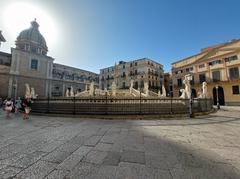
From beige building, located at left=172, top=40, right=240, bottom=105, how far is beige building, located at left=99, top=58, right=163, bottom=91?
1053 centimetres

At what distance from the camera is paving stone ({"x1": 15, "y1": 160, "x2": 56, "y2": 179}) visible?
7.38 ft

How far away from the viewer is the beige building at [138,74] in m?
41.7

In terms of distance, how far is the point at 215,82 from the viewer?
27.9 metres

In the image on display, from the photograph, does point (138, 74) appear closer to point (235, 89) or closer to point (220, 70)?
point (220, 70)

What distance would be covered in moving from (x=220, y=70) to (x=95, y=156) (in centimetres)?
3365

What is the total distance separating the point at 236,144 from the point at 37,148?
19.8 feet

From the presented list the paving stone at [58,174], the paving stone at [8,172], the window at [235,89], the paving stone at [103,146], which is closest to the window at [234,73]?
the window at [235,89]

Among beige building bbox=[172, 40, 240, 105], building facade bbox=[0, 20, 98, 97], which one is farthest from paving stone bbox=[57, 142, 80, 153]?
building facade bbox=[0, 20, 98, 97]

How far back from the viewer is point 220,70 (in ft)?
89.7

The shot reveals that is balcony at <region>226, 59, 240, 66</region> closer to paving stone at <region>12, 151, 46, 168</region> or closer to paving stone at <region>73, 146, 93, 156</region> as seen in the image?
paving stone at <region>73, 146, 93, 156</region>

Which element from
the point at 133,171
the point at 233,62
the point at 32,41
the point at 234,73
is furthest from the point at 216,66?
the point at 32,41

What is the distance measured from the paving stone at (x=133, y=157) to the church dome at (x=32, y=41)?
→ 40.7m

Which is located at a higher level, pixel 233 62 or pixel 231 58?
pixel 231 58

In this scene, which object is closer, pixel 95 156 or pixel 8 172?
pixel 8 172
